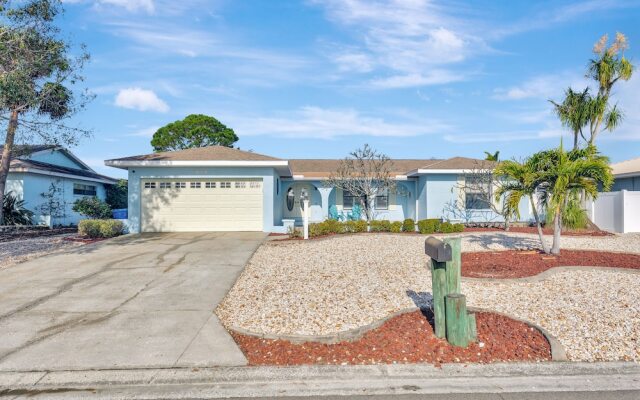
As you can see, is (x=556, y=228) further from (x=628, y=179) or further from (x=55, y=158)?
(x=55, y=158)

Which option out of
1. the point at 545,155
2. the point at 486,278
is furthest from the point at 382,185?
the point at 486,278

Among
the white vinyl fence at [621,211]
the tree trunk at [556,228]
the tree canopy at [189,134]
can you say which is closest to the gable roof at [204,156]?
the tree trunk at [556,228]

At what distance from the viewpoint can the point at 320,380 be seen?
439 centimetres

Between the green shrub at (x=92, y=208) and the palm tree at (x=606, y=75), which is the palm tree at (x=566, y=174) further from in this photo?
the green shrub at (x=92, y=208)

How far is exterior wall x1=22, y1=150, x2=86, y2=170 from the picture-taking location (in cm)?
2217

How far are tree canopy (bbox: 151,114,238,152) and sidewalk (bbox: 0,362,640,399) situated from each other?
112ft

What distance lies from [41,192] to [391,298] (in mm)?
19969

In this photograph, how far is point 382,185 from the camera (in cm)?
2055

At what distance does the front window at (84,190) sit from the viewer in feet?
76.8

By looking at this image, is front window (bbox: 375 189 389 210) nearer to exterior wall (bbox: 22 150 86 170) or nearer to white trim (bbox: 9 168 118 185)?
white trim (bbox: 9 168 118 185)

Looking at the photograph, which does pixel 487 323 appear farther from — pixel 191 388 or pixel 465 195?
pixel 465 195

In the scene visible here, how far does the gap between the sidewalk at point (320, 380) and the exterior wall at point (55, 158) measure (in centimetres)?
2118

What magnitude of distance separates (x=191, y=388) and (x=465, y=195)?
18234 millimetres

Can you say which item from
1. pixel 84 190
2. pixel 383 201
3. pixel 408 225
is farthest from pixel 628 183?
pixel 84 190
